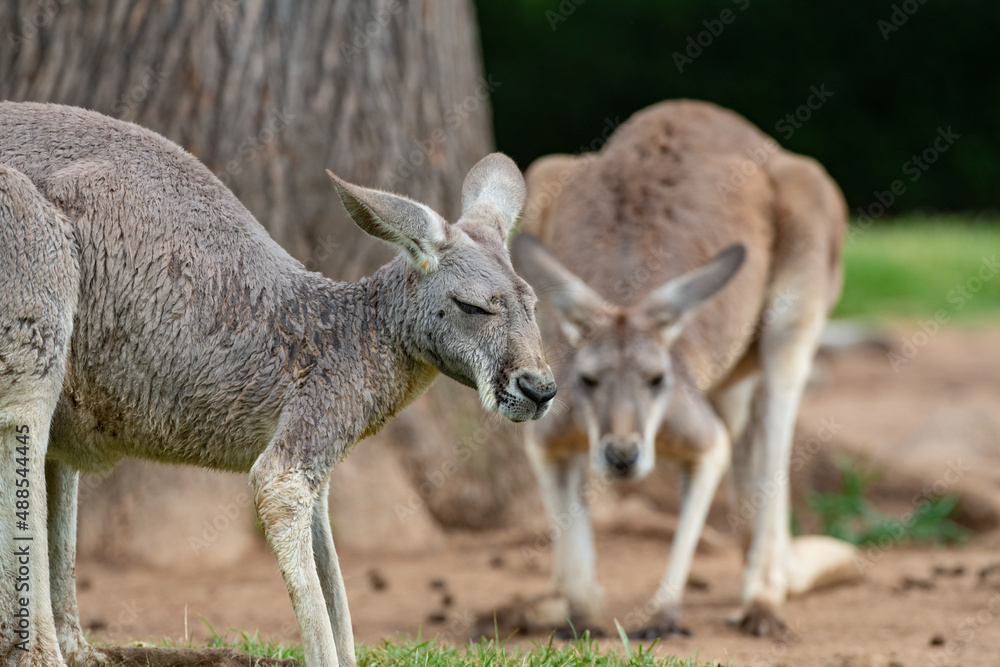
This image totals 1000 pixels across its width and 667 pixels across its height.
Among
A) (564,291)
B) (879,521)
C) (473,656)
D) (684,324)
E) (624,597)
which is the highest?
(564,291)

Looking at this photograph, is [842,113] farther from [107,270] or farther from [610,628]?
[107,270]

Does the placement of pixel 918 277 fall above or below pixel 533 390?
below

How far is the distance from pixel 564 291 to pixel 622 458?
2.54ft

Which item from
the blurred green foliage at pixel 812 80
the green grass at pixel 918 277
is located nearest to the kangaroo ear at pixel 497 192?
the green grass at pixel 918 277

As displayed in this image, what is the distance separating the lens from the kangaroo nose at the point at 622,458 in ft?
15.8

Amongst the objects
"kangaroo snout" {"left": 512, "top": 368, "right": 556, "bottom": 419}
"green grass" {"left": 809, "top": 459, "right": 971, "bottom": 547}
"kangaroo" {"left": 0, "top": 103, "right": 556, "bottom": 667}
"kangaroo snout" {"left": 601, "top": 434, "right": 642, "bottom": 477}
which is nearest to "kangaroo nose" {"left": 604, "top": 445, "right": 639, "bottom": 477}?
"kangaroo snout" {"left": 601, "top": 434, "right": 642, "bottom": 477}

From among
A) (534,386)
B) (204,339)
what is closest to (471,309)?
(534,386)

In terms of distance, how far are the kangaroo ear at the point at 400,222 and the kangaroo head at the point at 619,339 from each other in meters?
1.90

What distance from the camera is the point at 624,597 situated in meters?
5.92

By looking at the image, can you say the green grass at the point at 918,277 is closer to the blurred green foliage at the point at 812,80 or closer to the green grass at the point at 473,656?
the blurred green foliage at the point at 812,80

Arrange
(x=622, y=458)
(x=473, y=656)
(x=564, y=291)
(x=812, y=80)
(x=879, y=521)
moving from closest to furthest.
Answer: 1. (x=473, y=656)
2. (x=622, y=458)
3. (x=564, y=291)
4. (x=879, y=521)
5. (x=812, y=80)

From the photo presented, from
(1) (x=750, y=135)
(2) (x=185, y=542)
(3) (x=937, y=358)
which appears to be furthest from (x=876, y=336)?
(2) (x=185, y=542)

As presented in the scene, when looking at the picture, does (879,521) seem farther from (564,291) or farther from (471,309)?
(471,309)

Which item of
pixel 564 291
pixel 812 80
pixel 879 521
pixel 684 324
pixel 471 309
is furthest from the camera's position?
pixel 812 80
